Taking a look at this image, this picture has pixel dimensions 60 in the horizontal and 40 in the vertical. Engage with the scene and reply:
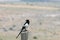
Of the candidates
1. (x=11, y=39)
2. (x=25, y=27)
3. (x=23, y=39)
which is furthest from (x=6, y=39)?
(x=23, y=39)

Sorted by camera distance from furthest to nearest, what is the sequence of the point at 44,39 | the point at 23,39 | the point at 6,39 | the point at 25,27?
the point at 44,39, the point at 6,39, the point at 25,27, the point at 23,39

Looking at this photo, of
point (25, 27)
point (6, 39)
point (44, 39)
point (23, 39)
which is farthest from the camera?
point (44, 39)

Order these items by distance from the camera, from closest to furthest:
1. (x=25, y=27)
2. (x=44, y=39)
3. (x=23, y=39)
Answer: (x=23, y=39) < (x=25, y=27) < (x=44, y=39)

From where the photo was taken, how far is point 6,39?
19.8m

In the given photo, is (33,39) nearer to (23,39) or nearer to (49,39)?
(49,39)

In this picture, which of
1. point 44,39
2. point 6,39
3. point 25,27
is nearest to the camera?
point 25,27

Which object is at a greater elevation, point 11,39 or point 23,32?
point 23,32

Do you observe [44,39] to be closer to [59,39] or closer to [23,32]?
[59,39]

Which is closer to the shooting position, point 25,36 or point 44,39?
point 25,36

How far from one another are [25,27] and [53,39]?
12.5 metres

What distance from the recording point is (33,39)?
21109 millimetres

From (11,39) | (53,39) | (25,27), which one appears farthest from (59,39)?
(25,27)

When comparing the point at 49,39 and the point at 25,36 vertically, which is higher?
the point at 25,36

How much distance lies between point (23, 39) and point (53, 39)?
1374cm
